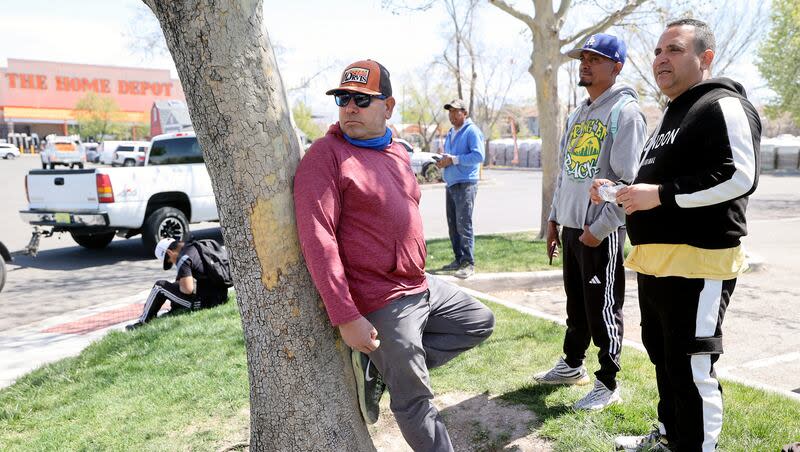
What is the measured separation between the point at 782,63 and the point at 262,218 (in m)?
28.9

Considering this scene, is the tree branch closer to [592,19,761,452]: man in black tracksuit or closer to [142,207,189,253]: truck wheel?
[142,207,189,253]: truck wheel

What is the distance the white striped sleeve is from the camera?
255 centimetres

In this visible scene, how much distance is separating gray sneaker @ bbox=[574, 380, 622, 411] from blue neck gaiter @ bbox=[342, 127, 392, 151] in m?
1.87

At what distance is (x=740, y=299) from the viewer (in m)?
6.92

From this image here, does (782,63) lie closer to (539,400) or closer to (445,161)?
(445,161)

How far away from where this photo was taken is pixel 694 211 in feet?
8.93

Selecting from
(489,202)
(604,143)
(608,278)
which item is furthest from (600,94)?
(489,202)

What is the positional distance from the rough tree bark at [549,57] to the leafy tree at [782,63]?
58.0 feet

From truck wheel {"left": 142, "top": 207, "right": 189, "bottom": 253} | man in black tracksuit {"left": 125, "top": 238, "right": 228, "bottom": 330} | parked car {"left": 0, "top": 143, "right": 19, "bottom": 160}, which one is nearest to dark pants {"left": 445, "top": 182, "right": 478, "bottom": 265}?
man in black tracksuit {"left": 125, "top": 238, "right": 228, "bottom": 330}

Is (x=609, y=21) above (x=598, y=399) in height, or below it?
above

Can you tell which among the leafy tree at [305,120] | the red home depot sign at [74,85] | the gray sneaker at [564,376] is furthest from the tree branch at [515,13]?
the red home depot sign at [74,85]

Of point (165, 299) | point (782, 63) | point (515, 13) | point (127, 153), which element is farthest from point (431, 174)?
point (127, 153)

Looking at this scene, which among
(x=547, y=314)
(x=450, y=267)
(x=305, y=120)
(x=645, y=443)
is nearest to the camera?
(x=645, y=443)

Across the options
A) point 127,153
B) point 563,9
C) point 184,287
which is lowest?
point 184,287
